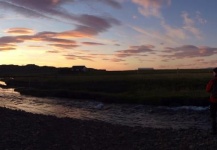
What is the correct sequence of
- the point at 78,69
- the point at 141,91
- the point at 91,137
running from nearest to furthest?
the point at 91,137 → the point at 141,91 → the point at 78,69

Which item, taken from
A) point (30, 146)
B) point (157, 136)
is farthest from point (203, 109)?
point (30, 146)

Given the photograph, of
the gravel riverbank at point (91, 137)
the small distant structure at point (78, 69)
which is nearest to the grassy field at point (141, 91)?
the gravel riverbank at point (91, 137)

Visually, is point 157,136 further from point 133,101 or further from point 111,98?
point 111,98

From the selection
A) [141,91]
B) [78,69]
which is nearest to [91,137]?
[141,91]

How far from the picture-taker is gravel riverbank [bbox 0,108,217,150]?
14.5m

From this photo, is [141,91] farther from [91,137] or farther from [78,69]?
[78,69]

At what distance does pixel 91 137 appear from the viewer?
1616 centimetres

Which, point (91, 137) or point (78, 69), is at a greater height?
point (78, 69)

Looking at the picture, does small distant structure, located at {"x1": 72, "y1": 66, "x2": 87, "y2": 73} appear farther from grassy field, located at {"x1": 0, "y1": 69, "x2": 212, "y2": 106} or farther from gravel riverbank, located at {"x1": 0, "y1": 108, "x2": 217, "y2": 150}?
gravel riverbank, located at {"x1": 0, "y1": 108, "x2": 217, "y2": 150}

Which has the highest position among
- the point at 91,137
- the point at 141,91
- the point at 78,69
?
the point at 78,69

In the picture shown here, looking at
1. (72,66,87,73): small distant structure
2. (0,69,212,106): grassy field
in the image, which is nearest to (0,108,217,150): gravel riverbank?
(0,69,212,106): grassy field

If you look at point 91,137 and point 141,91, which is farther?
point 141,91

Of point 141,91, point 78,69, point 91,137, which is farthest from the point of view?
point 78,69

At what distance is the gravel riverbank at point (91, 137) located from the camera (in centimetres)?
1448
